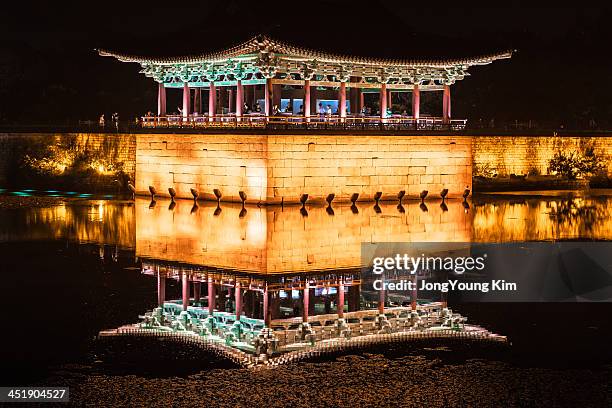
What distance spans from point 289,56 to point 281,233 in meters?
12.9

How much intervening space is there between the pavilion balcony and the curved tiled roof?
246 cm

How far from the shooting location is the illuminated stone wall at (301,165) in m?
39.8

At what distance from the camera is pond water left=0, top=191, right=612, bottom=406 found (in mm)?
14281

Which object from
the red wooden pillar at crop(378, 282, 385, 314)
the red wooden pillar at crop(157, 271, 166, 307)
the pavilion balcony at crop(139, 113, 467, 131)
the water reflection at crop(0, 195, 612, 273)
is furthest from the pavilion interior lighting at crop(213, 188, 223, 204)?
the red wooden pillar at crop(378, 282, 385, 314)

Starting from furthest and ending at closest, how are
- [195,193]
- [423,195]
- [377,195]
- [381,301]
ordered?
[423,195], [377,195], [195,193], [381,301]

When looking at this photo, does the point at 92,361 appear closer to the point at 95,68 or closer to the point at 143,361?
the point at 143,361

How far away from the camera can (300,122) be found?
40844 mm

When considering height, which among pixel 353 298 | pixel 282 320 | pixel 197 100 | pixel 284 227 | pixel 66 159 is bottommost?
pixel 282 320

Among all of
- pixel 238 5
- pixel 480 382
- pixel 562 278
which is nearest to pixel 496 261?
pixel 562 278

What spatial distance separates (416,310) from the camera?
19469mm

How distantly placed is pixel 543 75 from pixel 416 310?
6522 centimetres

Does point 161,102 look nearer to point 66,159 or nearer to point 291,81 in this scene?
point 291,81

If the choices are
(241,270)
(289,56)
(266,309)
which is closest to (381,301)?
(266,309)

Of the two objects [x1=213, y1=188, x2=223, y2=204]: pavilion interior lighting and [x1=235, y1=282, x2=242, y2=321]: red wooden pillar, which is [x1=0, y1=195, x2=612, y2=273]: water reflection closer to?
[x1=213, y1=188, x2=223, y2=204]: pavilion interior lighting
